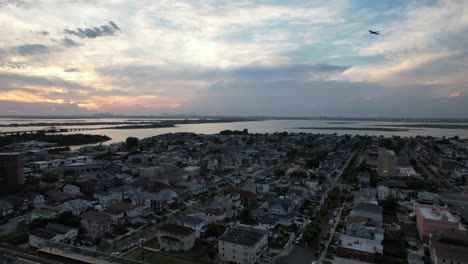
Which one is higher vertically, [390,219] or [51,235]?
[51,235]

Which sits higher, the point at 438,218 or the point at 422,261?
the point at 438,218

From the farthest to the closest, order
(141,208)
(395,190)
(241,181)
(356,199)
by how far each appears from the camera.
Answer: (241,181), (395,190), (356,199), (141,208)

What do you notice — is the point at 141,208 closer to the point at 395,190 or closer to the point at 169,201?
the point at 169,201

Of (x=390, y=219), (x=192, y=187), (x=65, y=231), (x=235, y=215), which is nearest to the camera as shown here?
(x=65, y=231)

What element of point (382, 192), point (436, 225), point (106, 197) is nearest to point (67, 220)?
point (106, 197)

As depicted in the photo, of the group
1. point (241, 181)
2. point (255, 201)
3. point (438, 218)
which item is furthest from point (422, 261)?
point (241, 181)

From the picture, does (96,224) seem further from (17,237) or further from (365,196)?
(365,196)

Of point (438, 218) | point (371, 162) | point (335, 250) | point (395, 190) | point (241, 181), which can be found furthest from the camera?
point (371, 162)
